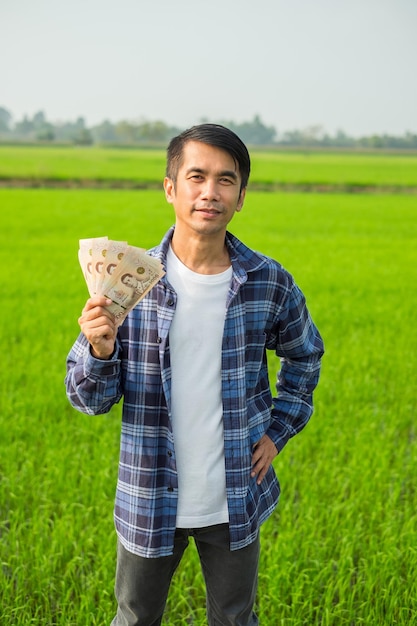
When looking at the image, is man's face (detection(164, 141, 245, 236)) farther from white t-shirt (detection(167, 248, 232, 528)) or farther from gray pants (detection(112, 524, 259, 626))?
gray pants (detection(112, 524, 259, 626))

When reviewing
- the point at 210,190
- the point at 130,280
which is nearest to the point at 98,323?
the point at 130,280

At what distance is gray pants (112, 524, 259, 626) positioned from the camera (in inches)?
59.7

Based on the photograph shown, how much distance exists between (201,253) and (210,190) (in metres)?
0.16

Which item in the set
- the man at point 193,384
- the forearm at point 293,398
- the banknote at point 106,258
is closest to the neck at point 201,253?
the man at point 193,384

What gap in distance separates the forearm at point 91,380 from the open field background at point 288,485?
3.56 feet

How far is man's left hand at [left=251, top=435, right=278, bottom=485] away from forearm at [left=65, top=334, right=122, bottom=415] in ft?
1.28

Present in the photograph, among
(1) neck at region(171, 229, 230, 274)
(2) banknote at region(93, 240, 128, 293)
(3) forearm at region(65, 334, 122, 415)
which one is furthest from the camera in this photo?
(1) neck at region(171, 229, 230, 274)

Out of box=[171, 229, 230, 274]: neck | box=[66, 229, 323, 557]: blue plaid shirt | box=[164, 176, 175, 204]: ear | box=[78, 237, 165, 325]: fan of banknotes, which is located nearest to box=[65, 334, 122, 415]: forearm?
box=[66, 229, 323, 557]: blue plaid shirt

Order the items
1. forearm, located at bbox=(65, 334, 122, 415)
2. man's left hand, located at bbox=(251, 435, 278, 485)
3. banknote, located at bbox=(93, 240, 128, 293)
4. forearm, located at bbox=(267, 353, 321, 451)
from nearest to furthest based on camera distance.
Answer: banknote, located at bbox=(93, 240, 128, 293) < forearm, located at bbox=(65, 334, 122, 415) < man's left hand, located at bbox=(251, 435, 278, 485) < forearm, located at bbox=(267, 353, 321, 451)

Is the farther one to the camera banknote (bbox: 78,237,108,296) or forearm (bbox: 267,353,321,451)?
forearm (bbox: 267,353,321,451)

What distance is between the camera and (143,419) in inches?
58.0

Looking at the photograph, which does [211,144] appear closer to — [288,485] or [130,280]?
[130,280]

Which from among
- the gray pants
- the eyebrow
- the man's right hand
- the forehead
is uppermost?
the forehead

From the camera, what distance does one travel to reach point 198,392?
4.81 ft
